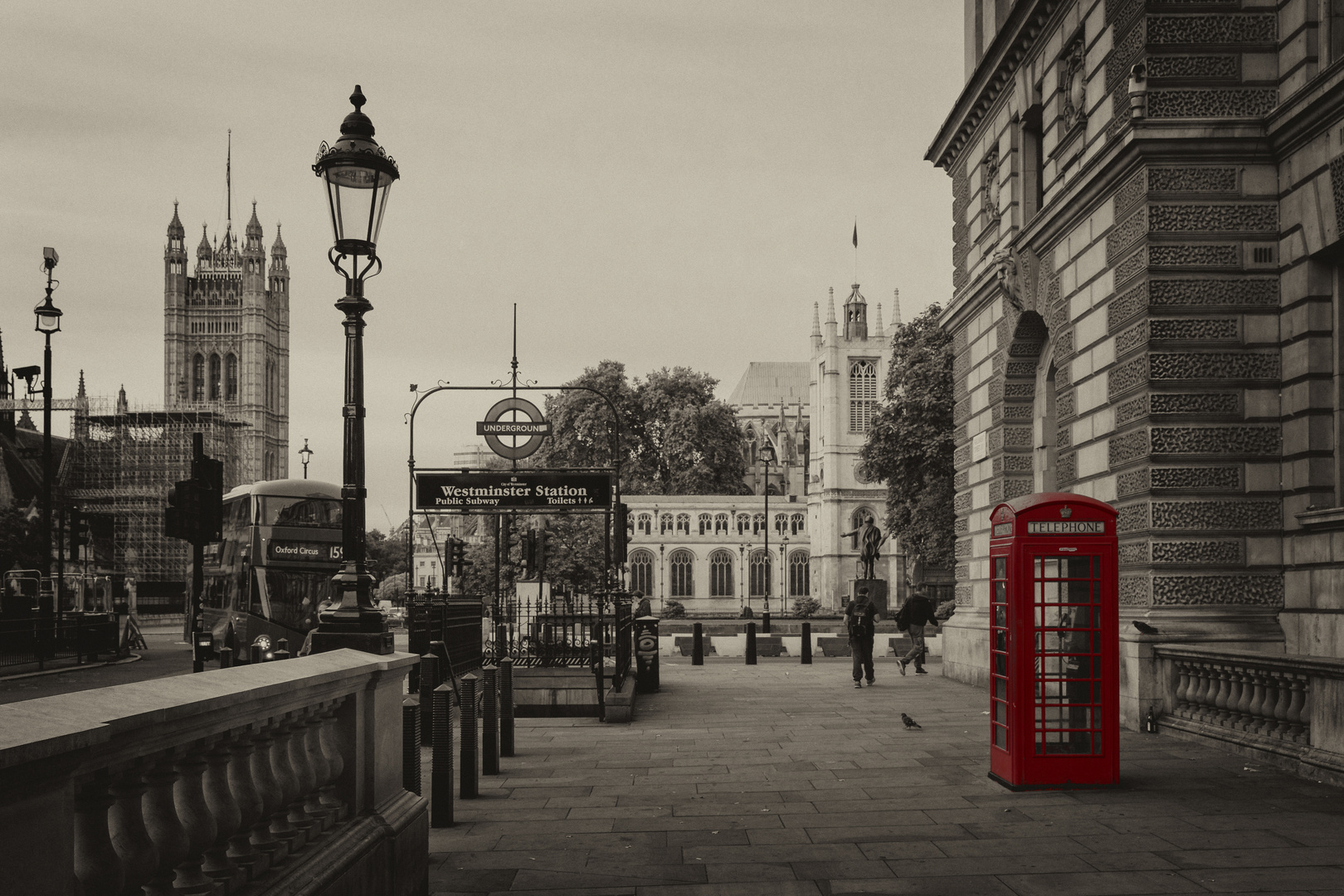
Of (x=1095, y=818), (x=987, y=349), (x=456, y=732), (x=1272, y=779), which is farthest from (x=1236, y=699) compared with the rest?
(x=987, y=349)

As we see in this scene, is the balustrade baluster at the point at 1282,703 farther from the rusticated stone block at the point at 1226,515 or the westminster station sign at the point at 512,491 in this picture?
the westminster station sign at the point at 512,491

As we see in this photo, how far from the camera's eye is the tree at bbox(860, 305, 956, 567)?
132 ft

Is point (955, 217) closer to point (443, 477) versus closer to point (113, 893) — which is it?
point (443, 477)

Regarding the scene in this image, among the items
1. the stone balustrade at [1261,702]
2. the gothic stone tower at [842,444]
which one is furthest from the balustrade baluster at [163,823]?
the gothic stone tower at [842,444]

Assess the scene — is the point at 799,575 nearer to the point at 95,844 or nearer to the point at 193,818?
the point at 193,818

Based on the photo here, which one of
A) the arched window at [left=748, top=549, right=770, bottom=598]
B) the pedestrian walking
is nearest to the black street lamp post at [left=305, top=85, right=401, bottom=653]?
the pedestrian walking

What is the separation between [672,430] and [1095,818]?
7469 centimetres

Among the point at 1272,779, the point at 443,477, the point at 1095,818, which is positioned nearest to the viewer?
the point at 1095,818

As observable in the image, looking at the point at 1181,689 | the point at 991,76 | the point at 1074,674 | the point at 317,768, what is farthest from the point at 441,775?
the point at 991,76

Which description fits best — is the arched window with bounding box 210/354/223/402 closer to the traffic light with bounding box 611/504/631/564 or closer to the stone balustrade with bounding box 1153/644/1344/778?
the traffic light with bounding box 611/504/631/564

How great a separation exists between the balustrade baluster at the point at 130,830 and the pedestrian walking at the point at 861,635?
1616 centimetres

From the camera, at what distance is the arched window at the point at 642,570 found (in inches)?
3482

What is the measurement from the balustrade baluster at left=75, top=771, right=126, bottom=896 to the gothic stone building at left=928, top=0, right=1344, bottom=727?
9.71 metres

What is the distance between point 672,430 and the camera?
8256cm
